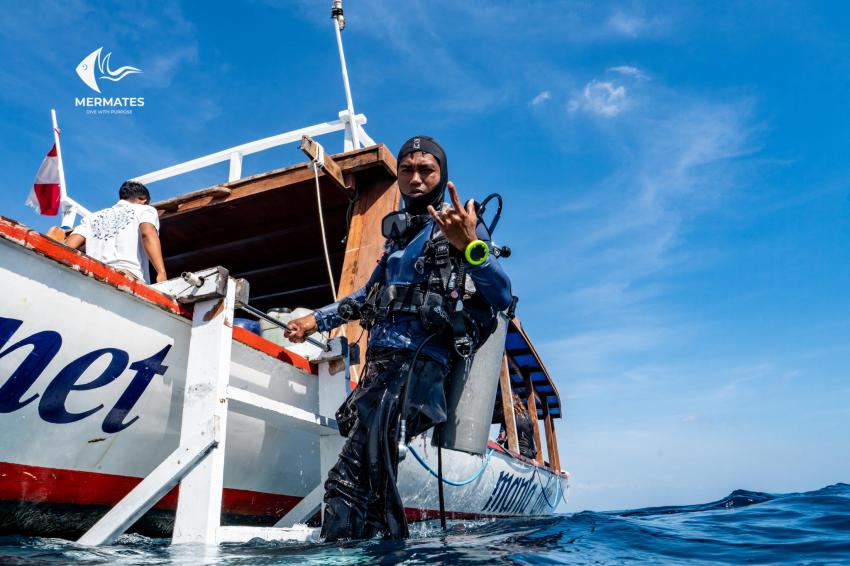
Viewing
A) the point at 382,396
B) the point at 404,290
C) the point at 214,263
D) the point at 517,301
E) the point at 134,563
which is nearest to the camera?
the point at 134,563

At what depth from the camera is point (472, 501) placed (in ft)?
20.0

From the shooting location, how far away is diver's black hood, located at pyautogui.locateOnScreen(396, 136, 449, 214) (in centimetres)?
335

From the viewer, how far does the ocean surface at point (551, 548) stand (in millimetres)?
2137

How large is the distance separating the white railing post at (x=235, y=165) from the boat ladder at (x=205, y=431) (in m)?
3.13

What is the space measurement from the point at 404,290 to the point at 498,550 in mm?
1368

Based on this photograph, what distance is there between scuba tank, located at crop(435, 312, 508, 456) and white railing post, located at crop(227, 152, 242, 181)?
3914mm

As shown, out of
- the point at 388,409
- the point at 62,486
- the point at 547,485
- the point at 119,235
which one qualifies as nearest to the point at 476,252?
the point at 388,409

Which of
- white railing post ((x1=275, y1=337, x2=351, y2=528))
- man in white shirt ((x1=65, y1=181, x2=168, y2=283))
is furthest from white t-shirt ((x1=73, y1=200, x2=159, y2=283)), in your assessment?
white railing post ((x1=275, y1=337, x2=351, y2=528))

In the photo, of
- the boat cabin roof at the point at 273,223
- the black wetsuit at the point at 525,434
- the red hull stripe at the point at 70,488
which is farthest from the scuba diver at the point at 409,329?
the black wetsuit at the point at 525,434

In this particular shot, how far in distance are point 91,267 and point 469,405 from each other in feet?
7.05

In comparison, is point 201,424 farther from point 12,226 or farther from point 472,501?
point 472,501

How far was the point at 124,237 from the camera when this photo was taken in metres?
4.11

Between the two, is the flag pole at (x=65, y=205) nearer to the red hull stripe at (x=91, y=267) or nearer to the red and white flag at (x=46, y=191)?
the red and white flag at (x=46, y=191)

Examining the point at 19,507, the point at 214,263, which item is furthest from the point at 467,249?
the point at 214,263
